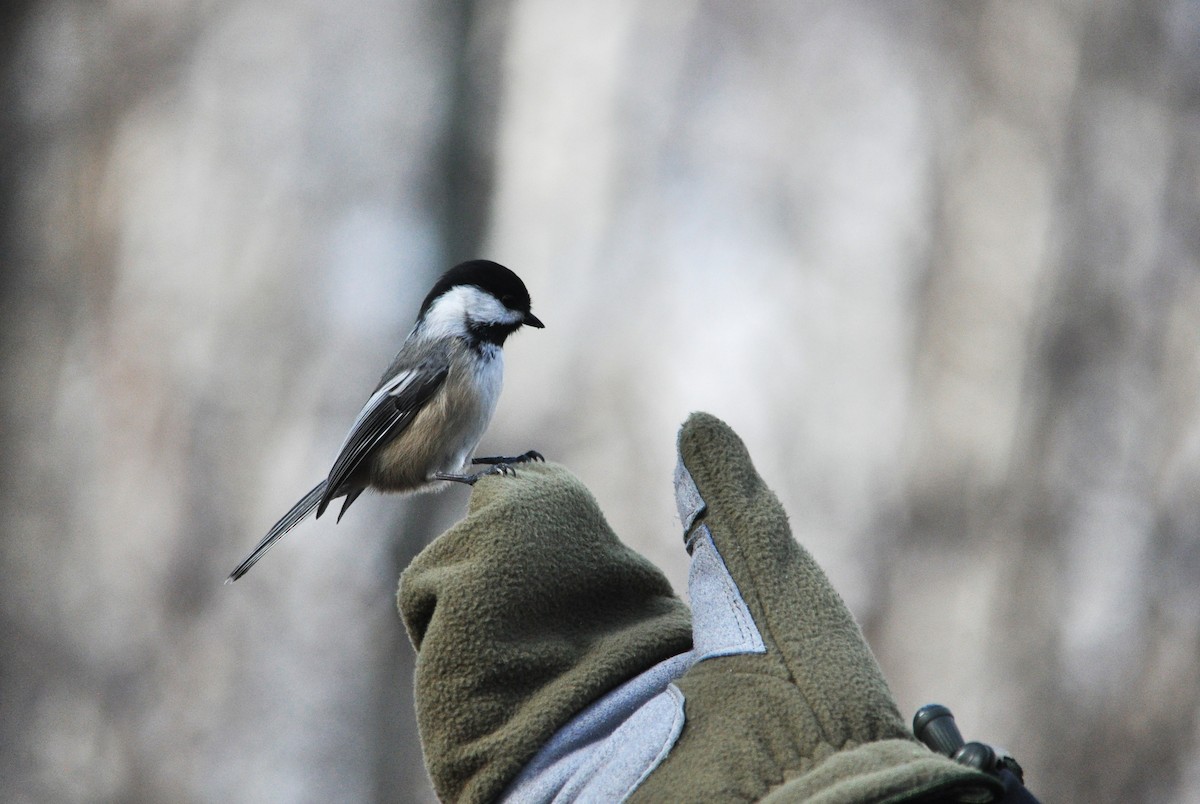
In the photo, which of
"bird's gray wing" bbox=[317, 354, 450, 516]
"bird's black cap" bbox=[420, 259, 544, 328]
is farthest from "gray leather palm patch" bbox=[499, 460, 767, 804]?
"bird's gray wing" bbox=[317, 354, 450, 516]

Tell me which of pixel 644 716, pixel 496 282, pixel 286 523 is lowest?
pixel 286 523

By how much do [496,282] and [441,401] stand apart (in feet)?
0.77

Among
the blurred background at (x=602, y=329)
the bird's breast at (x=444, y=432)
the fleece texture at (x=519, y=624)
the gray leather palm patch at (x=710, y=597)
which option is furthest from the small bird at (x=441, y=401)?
the blurred background at (x=602, y=329)

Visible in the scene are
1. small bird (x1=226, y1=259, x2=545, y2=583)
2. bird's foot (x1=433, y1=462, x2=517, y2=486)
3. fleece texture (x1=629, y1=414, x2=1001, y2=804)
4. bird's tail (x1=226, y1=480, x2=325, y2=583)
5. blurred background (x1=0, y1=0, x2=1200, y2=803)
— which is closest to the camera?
fleece texture (x1=629, y1=414, x2=1001, y2=804)

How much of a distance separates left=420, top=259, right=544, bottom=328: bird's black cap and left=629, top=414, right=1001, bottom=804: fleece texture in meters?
0.65

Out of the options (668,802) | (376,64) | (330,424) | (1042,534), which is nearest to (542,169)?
(376,64)

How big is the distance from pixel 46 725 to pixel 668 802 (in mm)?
2628

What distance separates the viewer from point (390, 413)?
1.59 m

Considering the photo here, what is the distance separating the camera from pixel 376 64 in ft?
9.37

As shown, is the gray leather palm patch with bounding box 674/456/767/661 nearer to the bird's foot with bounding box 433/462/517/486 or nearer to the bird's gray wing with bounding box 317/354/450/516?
the bird's foot with bounding box 433/462/517/486

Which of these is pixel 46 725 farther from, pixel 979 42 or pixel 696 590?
pixel 979 42

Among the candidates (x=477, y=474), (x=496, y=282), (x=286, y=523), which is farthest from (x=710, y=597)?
(x=286, y=523)

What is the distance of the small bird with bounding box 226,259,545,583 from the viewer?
1511mm

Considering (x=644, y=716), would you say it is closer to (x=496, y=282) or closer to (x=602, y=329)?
(x=496, y=282)
